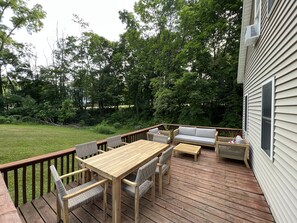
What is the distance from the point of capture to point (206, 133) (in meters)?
5.55

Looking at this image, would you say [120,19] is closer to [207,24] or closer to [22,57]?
[207,24]

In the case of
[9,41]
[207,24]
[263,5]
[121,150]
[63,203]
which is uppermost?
[9,41]

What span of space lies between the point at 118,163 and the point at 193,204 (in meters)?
1.43

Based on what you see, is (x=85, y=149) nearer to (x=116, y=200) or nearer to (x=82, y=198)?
(x=82, y=198)

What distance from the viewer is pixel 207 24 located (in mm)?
8344

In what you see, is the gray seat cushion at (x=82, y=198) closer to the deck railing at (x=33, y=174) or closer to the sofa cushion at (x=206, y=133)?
the deck railing at (x=33, y=174)

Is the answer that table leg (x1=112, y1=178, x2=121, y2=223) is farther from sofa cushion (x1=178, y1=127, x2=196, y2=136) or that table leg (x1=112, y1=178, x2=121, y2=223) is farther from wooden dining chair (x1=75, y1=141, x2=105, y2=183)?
sofa cushion (x1=178, y1=127, x2=196, y2=136)

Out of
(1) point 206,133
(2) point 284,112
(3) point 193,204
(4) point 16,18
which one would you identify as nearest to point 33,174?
(3) point 193,204

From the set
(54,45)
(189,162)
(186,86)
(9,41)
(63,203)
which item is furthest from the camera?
(54,45)

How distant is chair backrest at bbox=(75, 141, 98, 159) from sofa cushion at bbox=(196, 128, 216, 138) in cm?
417

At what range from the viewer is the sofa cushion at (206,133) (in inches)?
215

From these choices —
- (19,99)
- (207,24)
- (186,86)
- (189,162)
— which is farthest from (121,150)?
(19,99)

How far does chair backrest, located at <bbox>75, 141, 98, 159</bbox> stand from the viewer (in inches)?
107

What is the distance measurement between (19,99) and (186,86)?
57.2ft
